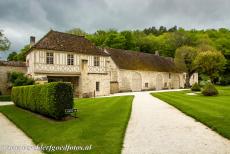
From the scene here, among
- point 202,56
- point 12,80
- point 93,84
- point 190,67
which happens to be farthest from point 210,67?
point 12,80

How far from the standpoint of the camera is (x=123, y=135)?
26.8ft

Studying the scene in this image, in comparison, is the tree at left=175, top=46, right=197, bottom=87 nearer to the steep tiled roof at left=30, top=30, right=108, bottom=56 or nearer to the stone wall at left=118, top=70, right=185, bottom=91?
the stone wall at left=118, top=70, right=185, bottom=91

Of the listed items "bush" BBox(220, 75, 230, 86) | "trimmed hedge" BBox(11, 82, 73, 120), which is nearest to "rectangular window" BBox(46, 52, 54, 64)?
"trimmed hedge" BBox(11, 82, 73, 120)

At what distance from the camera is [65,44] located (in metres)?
29.3

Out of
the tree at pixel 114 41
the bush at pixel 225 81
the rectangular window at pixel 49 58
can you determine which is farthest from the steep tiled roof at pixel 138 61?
the bush at pixel 225 81

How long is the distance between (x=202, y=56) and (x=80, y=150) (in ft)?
93.1

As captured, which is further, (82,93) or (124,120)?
(82,93)

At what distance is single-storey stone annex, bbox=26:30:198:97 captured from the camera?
89.2 feet

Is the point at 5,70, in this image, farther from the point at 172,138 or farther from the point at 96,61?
the point at 172,138

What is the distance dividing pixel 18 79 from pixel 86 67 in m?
7.67

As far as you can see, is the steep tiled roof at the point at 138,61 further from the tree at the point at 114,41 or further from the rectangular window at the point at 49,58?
the rectangular window at the point at 49,58

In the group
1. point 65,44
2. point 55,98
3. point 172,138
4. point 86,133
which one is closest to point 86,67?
point 65,44

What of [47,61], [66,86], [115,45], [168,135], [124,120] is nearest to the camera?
[168,135]

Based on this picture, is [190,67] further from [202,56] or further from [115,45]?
[115,45]
